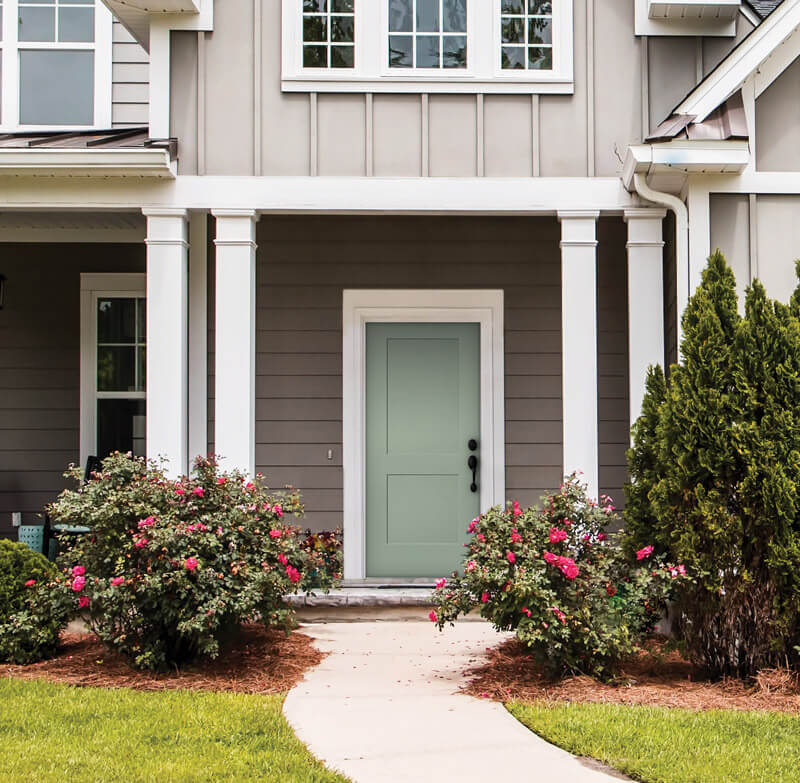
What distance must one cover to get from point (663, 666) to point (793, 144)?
3.37 meters

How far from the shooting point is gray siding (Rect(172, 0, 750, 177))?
21.5 ft

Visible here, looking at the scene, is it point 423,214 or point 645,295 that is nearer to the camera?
point 645,295

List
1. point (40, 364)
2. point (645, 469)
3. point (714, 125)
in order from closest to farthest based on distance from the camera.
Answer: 1. point (645, 469)
2. point (714, 125)
3. point (40, 364)

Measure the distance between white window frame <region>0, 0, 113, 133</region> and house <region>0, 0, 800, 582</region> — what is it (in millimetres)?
315

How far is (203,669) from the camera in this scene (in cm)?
538

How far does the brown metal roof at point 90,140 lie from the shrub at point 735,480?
3.58 metres

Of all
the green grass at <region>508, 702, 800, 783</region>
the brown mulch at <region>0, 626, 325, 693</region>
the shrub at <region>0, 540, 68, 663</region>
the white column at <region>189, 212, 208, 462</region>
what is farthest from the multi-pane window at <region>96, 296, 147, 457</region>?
the green grass at <region>508, 702, 800, 783</region>

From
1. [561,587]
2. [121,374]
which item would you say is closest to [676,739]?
[561,587]

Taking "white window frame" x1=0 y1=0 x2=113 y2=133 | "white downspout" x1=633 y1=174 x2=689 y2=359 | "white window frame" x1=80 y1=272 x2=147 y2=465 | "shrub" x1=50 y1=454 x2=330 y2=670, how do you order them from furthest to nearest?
"white window frame" x1=80 y1=272 x2=147 y2=465
"white window frame" x1=0 y1=0 x2=113 y2=133
"white downspout" x1=633 y1=174 x2=689 y2=359
"shrub" x1=50 y1=454 x2=330 y2=670

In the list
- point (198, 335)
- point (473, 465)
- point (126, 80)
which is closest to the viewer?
point (198, 335)

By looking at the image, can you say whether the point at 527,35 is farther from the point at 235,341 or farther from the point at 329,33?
the point at 235,341

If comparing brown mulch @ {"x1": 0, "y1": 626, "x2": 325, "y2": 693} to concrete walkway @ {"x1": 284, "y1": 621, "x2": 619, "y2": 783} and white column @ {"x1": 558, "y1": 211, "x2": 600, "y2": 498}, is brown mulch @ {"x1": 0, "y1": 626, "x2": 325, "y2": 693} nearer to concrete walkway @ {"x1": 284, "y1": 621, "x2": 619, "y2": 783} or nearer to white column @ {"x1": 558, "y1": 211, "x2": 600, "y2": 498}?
concrete walkway @ {"x1": 284, "y1": 621, "x2": 619, "y2": 783}

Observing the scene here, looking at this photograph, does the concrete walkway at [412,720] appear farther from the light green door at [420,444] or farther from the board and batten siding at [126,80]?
the board and batten siding at [126,80]

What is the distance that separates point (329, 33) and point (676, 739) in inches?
192
